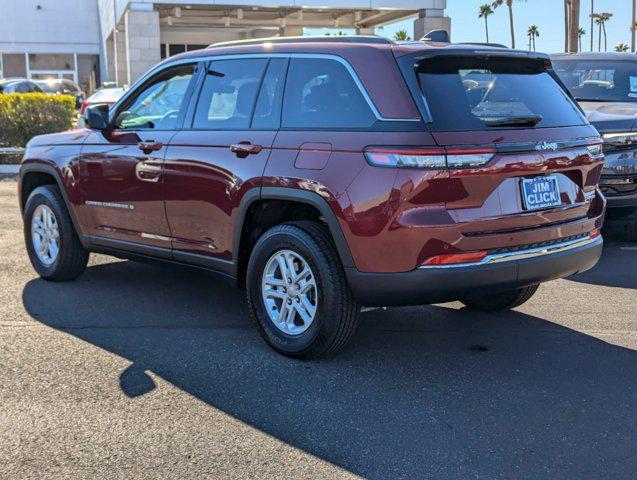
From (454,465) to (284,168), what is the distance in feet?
6.28

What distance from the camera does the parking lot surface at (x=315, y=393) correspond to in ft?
11.0

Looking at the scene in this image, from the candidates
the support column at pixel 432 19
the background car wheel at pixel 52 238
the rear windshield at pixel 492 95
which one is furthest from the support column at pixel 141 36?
the rear windshield at pixel 492 95

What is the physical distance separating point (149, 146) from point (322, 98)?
1.49m

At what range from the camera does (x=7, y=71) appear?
48.7 m

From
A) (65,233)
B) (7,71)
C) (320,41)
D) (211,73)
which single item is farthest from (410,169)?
(7,71)

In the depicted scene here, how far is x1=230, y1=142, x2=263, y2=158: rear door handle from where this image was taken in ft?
15.1

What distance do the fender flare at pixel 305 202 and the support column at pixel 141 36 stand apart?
2150 centimetres

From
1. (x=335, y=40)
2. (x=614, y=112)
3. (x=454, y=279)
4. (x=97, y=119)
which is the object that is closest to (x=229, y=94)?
(x=335, y=40)

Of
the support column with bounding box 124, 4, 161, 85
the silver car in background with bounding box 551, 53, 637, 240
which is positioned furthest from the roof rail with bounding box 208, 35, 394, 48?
the support column with bounding box 124, 4, 161, 85

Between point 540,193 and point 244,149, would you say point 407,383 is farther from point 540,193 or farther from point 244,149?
point 244,149

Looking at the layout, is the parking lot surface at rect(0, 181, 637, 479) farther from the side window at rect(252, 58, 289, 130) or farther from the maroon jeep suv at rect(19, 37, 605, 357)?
the side window at rect(252, 58, 289, 130)

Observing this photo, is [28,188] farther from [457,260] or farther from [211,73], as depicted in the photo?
[457,260]

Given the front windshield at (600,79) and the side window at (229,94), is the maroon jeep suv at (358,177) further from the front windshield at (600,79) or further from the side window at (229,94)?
the front windshield at (600,79)

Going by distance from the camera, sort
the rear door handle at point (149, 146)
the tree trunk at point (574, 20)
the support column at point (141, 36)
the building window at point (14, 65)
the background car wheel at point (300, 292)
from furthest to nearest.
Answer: the building window at point (14, 65) < the support column at point (141, 36) < the tree trunk at point (574, 20) < the rear door handle at point (149, 146) < the background car wheel at point (300, 292)
